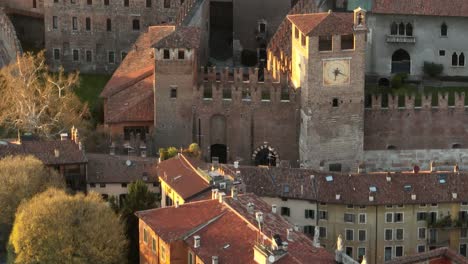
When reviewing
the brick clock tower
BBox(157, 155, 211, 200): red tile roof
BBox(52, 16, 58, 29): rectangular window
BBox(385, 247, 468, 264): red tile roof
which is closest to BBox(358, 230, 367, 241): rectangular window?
the brick clock tower

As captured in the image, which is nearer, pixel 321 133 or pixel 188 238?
pixel 188 238

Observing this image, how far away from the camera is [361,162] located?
8150 cm

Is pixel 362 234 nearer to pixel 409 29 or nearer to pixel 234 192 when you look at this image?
pixel 234 192

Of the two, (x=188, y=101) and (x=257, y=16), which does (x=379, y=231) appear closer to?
(x=188, y=101)

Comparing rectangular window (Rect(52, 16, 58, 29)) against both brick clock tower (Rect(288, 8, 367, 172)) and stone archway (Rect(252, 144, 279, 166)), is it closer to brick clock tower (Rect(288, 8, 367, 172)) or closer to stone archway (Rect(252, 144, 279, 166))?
stone archway (Rect(252, 144, 279, 166))

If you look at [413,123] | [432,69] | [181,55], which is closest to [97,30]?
[181,55]

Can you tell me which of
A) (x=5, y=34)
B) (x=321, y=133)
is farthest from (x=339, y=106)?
(x=5, y=34)

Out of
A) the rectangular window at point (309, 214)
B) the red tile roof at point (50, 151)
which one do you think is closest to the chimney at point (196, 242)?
the rectangular window at point (309, 214)

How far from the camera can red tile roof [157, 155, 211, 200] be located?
72.8m

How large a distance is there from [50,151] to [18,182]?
4.76 meters

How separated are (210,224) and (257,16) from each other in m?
28.9

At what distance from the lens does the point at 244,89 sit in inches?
3263

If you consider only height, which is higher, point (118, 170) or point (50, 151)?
point (50, 151)

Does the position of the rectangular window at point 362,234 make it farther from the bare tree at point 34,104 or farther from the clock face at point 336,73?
the bare tree at point 34,104
